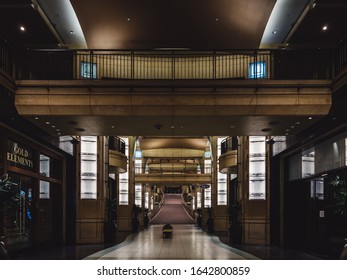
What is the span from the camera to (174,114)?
11.3 m

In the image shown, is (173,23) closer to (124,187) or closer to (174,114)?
(174,114)

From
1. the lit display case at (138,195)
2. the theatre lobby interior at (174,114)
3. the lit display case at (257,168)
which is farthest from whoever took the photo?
the lit display case at (138,195)

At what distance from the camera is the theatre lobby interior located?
36.2ft

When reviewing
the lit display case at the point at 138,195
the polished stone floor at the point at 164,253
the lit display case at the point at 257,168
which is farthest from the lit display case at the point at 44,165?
the lit display case at the point at 138,195

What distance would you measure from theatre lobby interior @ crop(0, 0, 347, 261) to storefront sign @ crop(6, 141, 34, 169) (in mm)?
69

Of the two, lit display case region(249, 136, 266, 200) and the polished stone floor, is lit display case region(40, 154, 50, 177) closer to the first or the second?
the polished stone floor

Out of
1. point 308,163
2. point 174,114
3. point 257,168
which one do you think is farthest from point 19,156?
point 257,168

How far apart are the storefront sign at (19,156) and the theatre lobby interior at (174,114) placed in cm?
7

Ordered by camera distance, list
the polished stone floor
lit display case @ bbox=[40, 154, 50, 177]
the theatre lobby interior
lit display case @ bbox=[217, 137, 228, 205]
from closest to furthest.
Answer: the theatre lobby interior
the polished stone floor
lit display case @ bbox=[40, 154, 50, 177]
lit display case @ bbox=[217, 137, 228, 205]

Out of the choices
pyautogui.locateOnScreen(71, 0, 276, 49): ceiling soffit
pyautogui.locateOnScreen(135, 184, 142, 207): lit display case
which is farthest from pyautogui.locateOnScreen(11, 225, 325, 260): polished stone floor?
pyautogui.locateOnScreen(135, 184, 142, 207): lit display case

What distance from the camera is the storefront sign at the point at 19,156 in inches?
477

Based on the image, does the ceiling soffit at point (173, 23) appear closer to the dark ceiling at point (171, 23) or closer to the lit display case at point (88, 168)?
the dark ceiling at point (171, 23)

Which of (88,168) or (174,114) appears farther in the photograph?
(88,168)

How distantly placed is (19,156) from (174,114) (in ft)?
15.5
